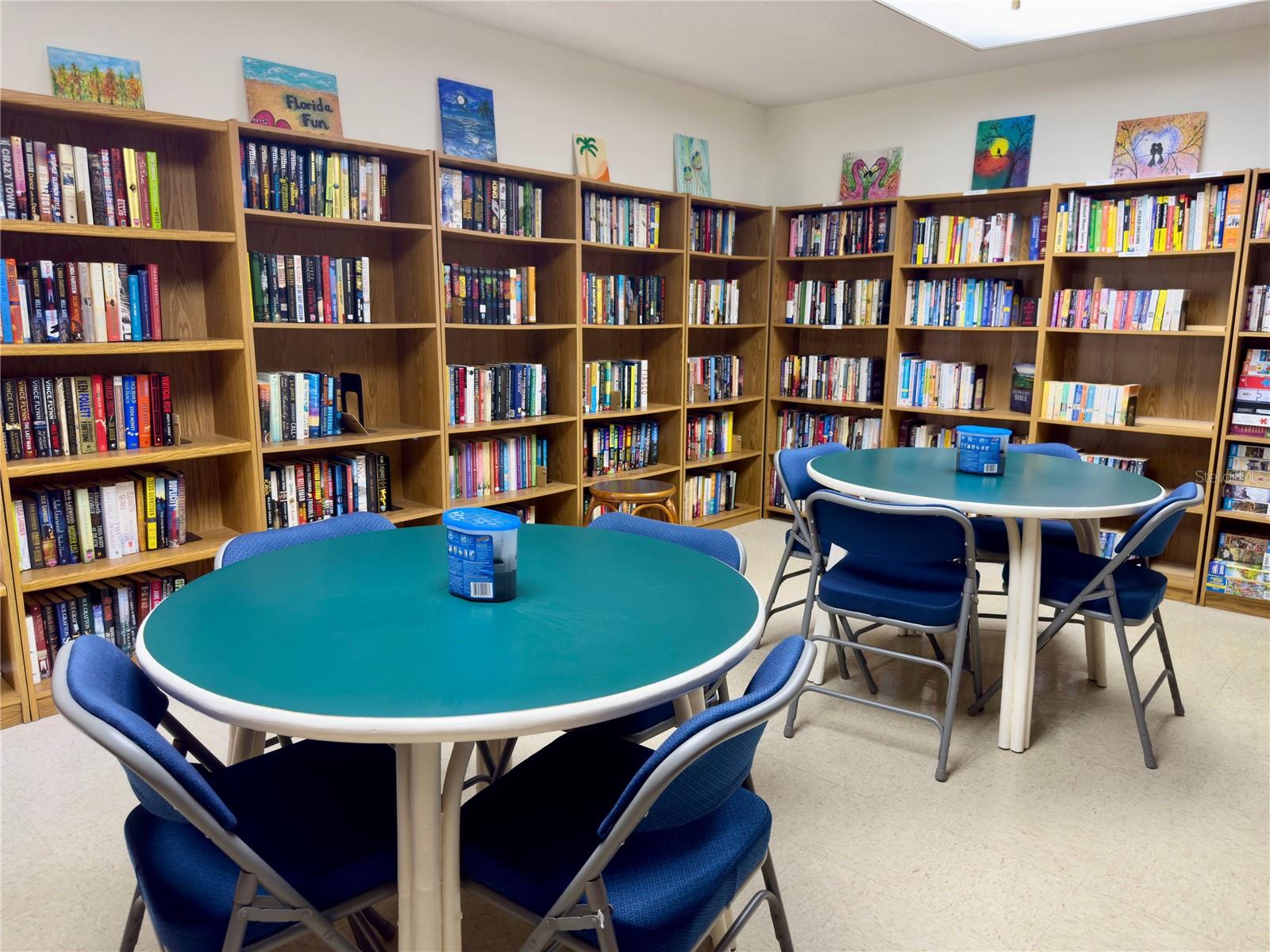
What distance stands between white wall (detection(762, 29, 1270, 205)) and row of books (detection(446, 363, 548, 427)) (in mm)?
2345

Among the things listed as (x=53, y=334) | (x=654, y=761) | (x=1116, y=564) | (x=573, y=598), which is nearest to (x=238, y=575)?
(x=573, y=598)

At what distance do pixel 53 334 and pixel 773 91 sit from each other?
408cm

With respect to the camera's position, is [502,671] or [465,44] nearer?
[502,671]

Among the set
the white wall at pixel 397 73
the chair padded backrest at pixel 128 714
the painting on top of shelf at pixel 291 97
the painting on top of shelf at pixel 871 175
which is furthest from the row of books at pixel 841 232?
the chair padded backrest at pixel 128 714

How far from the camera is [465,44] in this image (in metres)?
4.04

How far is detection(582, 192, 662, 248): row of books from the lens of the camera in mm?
4344

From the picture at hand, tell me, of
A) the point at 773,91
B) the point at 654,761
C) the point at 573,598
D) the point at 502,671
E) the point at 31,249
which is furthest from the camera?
the point at 773,91

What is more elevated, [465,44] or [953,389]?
[465,44]

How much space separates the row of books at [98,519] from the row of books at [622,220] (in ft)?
7.37

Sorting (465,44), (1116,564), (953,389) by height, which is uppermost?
(465,44)

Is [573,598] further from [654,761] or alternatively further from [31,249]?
[31,249]

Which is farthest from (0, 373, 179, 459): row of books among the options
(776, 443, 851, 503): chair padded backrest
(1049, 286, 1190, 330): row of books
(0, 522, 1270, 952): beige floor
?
(1049, 286, 1190, 330): row of books

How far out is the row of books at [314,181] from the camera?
10.3ft

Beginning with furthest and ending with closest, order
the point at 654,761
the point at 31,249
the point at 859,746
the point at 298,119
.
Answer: the point at 298,119 → the point at 31,249 → the point at 859,746 → the point at 654,761
